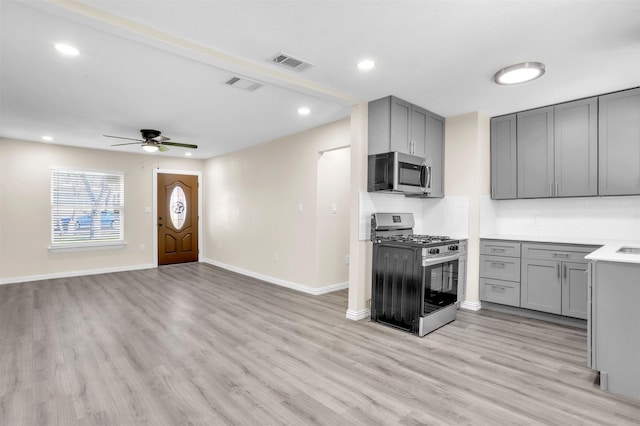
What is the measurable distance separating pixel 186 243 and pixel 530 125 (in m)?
7.08

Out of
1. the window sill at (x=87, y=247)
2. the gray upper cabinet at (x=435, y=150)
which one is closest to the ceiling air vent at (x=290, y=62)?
the gray upper cabinet at (x=435, y=150)

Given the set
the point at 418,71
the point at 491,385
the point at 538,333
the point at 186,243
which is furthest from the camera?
the point at 186,243

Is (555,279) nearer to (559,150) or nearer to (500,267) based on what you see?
(500,267)

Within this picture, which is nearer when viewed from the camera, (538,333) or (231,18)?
(231,18)

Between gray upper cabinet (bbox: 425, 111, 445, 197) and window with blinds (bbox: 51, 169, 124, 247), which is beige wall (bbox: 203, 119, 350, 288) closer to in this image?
gray upper cabinet (bbox: 425, 111, 445, 197)

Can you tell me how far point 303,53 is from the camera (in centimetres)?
259

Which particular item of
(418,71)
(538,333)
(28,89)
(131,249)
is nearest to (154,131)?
(28,89)

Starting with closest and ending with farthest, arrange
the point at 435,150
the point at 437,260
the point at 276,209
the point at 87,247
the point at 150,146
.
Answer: the point at 437,260 < the point at 435,150 < the point at 150,146 < the point at 276,209 < the point at 87,247

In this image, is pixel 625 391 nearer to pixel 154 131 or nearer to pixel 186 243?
pixel 154 131

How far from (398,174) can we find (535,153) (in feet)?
6.01

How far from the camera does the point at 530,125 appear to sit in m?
3.89

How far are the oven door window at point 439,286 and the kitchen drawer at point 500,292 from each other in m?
0.50

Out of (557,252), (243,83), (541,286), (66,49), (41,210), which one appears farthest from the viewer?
(41,210)

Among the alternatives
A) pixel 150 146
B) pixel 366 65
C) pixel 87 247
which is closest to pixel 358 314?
pixel 366 65
